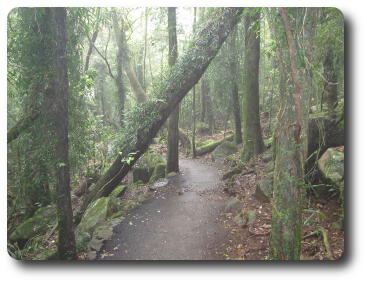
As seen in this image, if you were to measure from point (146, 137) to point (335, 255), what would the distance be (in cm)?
356

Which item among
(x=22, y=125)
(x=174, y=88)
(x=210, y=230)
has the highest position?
(x=174, y=88)

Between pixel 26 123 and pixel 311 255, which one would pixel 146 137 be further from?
pixel 311 255

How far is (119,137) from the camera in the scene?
531cm

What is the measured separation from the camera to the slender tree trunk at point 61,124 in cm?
310

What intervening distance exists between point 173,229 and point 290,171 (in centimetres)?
176

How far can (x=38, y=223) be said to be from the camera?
4.30 metres

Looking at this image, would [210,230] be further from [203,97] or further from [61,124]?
[203,97]

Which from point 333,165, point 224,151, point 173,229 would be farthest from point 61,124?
point 224,151

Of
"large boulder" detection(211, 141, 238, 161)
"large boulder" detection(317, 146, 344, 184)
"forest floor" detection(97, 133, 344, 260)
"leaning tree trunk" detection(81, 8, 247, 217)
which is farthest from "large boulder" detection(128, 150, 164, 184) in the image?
"large boulder" detection(317, 146, 344, 184)

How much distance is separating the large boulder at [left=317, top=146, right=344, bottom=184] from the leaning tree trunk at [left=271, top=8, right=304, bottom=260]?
2.56 feet

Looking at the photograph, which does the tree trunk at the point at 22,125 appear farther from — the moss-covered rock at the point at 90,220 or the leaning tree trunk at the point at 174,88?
the leaning tree trunk at the point at 174,88

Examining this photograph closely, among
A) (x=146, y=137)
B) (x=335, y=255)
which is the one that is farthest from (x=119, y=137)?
(x=335, y=255)

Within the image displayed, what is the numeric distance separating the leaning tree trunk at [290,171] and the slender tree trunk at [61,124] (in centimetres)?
237

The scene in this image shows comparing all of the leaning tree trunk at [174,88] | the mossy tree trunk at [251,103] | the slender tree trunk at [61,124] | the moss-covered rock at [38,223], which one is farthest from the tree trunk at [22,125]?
the mossy tree trunk at [251,103]
